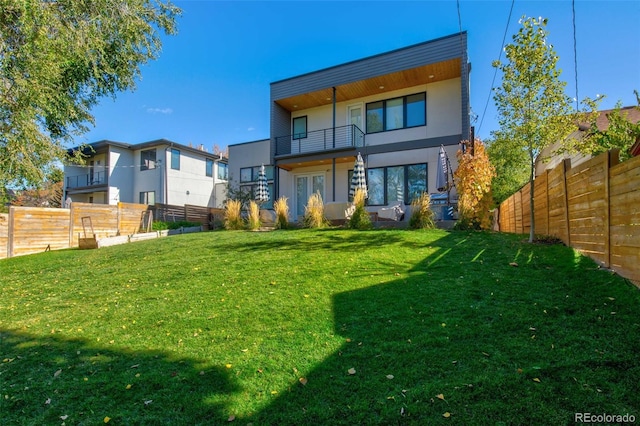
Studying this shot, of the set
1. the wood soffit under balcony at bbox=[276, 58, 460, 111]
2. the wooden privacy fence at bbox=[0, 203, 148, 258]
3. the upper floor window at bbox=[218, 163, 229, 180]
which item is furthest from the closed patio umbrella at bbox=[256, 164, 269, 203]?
the upper floor window at bbox=[218, 163, 229, 180]

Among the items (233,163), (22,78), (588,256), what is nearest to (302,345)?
(588,256)

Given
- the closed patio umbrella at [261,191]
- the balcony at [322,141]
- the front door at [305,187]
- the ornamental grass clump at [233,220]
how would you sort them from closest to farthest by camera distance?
1. the ornamental grass clump at [233,220]
2. the closed patio umbrella at [261,191]
3. the balcony at [322,141]
4. the front door at [305,187]

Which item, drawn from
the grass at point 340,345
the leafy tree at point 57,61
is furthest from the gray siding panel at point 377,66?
the grass at point 340,345

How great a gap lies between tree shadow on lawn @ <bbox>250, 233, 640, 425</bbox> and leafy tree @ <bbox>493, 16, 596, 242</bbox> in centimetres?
337

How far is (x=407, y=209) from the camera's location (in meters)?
13.3

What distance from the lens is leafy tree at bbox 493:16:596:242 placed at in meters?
6.51

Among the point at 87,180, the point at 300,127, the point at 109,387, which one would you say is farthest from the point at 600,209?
the point at 87,180

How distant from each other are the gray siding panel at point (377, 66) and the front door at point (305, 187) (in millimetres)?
4129

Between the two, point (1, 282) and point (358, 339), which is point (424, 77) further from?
point (1, 282)

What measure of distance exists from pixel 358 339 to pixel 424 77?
43.3 ft

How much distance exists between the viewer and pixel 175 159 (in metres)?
24.8

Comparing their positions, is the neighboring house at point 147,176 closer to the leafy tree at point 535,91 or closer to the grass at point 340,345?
the grass at point 340,345

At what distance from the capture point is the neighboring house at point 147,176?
2434 cm

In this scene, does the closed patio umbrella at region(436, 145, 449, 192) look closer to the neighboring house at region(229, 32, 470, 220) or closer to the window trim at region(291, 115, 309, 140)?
the neighboring house at region(229, 32, 470, 220)
